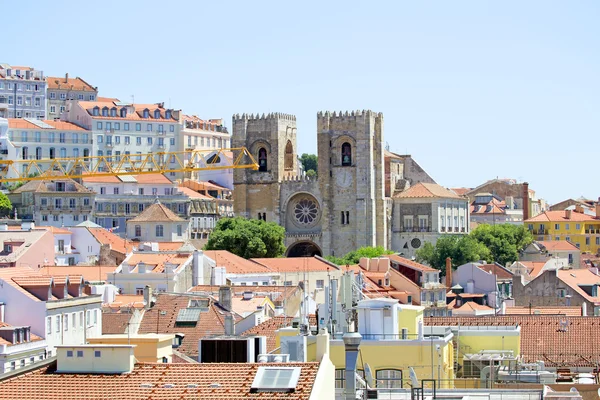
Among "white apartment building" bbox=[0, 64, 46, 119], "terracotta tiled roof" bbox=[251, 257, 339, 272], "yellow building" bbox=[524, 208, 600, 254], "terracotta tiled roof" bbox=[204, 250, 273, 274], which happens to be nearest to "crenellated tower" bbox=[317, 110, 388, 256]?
"yellow building" bbox=[524, 208, 600, 254]

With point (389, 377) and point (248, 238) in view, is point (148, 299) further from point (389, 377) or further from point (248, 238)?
point (248, 238)

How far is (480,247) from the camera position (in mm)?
124500

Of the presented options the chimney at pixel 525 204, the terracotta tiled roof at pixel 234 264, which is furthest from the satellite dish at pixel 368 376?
the chimney at pixel 525 204

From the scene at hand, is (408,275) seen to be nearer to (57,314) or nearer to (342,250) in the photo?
(342,250)

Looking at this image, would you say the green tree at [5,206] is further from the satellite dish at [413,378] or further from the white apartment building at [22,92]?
the satellite dish at [413,378]

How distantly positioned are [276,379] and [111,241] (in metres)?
80.5

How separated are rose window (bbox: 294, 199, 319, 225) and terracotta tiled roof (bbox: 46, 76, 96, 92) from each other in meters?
51.8

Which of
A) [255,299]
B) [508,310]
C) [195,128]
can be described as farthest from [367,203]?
[255,299]

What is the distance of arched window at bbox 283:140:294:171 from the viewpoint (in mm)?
138625

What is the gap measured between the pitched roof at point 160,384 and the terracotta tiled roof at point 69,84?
523 feet

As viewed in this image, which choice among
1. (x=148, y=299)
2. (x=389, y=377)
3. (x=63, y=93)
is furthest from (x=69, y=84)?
(x=389, y=377)

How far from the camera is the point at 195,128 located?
565 ft

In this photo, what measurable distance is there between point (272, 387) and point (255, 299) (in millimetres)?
35178

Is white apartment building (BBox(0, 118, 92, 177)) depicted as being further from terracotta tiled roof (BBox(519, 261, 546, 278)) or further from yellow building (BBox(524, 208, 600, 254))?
terracotta tiled roof (BBox(519, 261, 546, 278))
